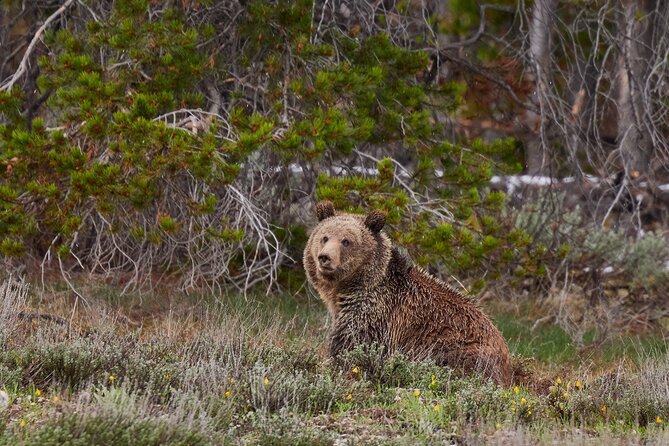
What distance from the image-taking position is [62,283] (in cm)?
1102

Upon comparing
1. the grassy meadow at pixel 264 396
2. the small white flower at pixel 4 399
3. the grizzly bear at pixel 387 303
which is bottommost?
the small white flower at pixel 4 399

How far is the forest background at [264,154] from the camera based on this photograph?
872 cm

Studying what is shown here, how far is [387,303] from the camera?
25.2ft

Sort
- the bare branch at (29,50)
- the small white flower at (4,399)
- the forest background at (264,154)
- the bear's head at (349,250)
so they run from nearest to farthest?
the small white flower at (4,399)
the bear's head at (349,250)
the forest background at (264,154)
the bare branch at (29,50)

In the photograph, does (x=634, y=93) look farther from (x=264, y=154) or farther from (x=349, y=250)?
(x=349, y=250)

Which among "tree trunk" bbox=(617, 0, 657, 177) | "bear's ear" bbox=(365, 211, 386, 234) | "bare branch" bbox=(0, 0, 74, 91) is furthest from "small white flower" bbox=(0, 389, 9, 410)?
"tree trunk" bbox=(617, 0, 657, 177)

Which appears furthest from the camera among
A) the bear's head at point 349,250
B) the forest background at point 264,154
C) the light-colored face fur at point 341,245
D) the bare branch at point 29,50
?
the bare branch at point 29,50

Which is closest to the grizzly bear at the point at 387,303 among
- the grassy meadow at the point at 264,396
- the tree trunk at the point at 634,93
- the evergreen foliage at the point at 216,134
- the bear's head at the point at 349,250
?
the bear's head at the point at 349,250

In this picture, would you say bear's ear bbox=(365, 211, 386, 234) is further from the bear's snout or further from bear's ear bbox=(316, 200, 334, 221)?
the bear's snout

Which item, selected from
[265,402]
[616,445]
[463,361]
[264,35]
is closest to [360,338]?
[463,361]

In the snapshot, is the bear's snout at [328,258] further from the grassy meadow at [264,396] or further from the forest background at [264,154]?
the forest background at [264,154]

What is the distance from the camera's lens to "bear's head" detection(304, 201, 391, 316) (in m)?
7.57

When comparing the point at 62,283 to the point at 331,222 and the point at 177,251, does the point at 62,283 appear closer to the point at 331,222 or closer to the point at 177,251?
the point at 177,251

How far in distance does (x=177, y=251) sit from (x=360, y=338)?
4.23m
